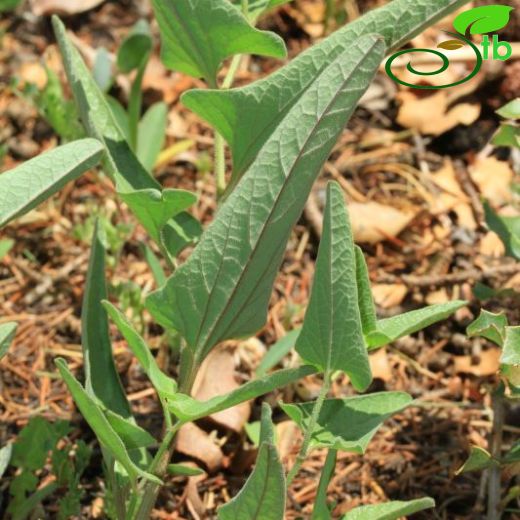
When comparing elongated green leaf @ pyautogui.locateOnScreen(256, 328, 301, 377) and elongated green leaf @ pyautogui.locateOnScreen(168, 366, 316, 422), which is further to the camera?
elongated green leaf @ pyautogui.locateOnScreen(256, 328, 301, 377)

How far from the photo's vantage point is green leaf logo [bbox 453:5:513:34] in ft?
8.02

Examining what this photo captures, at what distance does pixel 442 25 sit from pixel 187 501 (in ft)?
5.89

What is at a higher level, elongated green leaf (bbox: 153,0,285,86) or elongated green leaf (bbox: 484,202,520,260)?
elongated green leaf (bbox: 153,0,285,86)

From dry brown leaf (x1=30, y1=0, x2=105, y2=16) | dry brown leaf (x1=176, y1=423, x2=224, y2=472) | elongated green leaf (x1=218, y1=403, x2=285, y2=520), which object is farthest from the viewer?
dry brown leaf (x1=30, y1=0, x2=105, y2=16)

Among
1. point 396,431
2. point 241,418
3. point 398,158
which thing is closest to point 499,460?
point 396,431

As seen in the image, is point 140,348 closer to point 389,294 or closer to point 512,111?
point 512,111

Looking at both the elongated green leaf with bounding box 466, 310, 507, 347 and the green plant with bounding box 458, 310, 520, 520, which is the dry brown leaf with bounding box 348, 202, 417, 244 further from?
the elongated green leaf with bounding box 466, 310, 507, 347

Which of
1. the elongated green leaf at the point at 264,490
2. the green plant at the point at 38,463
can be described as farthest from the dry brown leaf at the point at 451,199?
the elongated green leaf at the point at 264,490

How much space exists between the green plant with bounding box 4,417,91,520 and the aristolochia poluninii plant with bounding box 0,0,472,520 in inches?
7.6

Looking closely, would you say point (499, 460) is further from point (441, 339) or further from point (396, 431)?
point (441, 339)

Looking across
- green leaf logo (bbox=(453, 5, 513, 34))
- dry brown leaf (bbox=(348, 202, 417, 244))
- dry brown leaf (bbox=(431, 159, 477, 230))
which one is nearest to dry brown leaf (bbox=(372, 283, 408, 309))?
dry brown leaf (bbox=(348, 202, 417, 244))

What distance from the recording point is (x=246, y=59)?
3105 mm

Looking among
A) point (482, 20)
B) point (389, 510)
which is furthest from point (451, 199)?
point (389, 510)

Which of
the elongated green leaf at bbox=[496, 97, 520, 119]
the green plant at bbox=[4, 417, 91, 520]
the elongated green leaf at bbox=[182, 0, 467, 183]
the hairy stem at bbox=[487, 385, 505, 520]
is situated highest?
the elongated green leaf at bbox=[182, 0, 467, 183]
